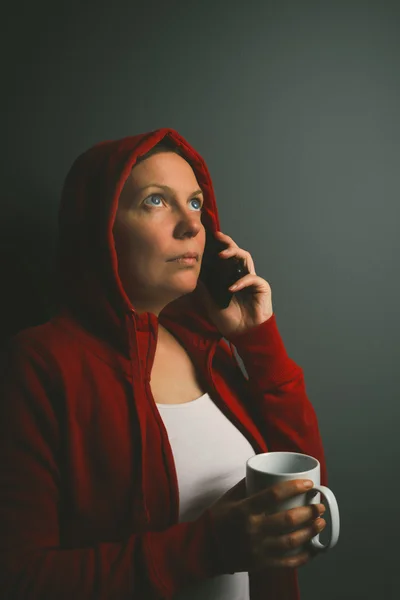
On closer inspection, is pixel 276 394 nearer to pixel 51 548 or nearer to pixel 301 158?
pixel 51 548

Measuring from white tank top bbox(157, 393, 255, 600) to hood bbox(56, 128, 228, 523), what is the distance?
0.24ft

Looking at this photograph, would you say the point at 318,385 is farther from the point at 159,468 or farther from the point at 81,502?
the point at 81,502

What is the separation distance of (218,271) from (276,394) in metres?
0.28

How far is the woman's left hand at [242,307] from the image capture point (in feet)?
3.49

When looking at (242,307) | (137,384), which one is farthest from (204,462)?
(242,307)

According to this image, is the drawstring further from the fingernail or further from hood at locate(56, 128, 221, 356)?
the fingernail

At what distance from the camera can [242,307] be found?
1088 millimetres

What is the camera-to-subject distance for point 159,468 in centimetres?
83

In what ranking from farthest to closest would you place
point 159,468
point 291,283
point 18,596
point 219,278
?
1. point 291,283
2. point 219,278
3. point 159,468
4. point 18,596

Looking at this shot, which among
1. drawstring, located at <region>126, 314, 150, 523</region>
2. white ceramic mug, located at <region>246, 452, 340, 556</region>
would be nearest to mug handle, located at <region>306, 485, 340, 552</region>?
white ceramic mug, located at <region>246, 452, 340, 556</region>

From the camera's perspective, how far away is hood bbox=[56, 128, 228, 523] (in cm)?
86

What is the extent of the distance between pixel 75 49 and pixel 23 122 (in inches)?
8.1

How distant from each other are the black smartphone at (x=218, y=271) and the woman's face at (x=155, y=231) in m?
0.14

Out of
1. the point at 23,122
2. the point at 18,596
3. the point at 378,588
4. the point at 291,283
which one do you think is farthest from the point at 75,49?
A: the point at 378,588
